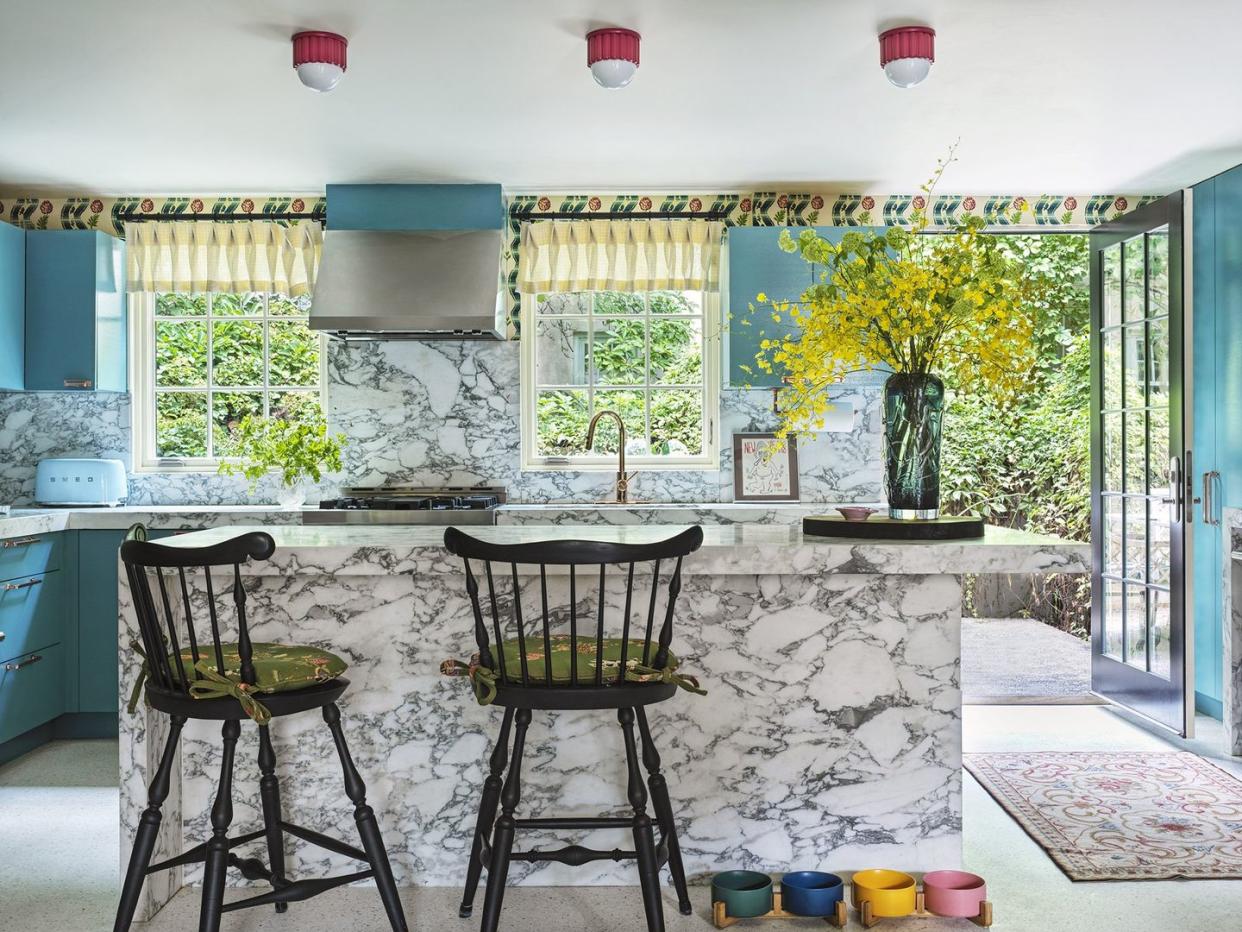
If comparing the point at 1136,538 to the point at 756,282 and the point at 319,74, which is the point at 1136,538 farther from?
the point at 319,74

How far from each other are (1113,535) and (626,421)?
228cm

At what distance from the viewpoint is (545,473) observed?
5.23 metres

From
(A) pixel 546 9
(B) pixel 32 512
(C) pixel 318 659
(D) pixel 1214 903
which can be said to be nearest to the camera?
(C) pixel 318 659

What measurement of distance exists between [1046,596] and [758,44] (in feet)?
18.9

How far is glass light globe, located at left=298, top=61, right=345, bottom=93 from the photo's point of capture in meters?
3.28

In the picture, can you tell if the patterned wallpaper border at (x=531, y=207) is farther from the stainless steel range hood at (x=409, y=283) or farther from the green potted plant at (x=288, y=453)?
the green potted plant at (x=288, y=453)

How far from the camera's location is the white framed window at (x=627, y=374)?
17.5 ft

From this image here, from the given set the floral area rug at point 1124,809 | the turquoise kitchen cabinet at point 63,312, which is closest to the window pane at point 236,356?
the turquoise kitchen cabinet at point 63,312

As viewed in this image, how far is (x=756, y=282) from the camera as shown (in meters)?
5.00

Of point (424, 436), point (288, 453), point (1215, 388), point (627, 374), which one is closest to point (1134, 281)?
point (1215, 388)

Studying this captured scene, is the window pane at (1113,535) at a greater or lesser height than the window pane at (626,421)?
lesser

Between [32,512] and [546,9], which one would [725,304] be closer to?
[546,9]

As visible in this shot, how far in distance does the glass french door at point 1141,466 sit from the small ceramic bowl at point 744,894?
8.14 feet

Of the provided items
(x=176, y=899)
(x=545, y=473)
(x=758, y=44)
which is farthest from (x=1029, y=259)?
(x=176, y=899)
